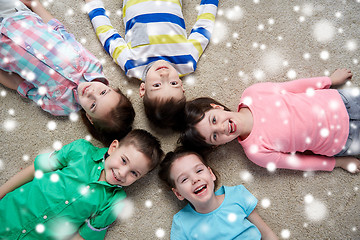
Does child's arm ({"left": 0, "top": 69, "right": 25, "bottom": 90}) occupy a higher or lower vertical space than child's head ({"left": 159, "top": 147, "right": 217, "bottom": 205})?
higher

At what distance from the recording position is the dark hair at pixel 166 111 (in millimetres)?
979

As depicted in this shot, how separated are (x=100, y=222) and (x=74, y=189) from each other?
160 millimetres

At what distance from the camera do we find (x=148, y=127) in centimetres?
114

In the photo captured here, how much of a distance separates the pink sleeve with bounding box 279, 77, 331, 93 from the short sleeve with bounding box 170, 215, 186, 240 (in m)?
0.69

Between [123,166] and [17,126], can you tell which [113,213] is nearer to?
[123,166]

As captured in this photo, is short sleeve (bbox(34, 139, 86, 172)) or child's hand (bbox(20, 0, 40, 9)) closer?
short sleeve (bbox(34, 139, 86, 172))

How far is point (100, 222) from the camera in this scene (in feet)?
3.24

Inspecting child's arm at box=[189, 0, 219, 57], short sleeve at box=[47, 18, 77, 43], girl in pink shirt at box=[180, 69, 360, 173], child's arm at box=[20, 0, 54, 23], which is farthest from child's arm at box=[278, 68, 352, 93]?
child's arm at box=[20, 0, 54, 23]

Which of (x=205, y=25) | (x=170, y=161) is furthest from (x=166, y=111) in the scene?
(x=205, y=25)

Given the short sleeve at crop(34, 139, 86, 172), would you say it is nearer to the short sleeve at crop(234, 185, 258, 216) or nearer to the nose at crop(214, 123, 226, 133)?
the nose at crop(214, 123, 226, 133)

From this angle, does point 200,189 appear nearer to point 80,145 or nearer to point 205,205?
point 205,205

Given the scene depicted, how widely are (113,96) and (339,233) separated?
3.50 ft

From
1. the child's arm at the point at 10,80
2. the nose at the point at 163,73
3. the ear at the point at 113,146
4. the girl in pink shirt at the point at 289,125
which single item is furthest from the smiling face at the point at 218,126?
the child's arm at the point at 10,80

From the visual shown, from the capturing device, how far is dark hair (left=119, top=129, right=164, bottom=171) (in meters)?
Answer: 0.97
